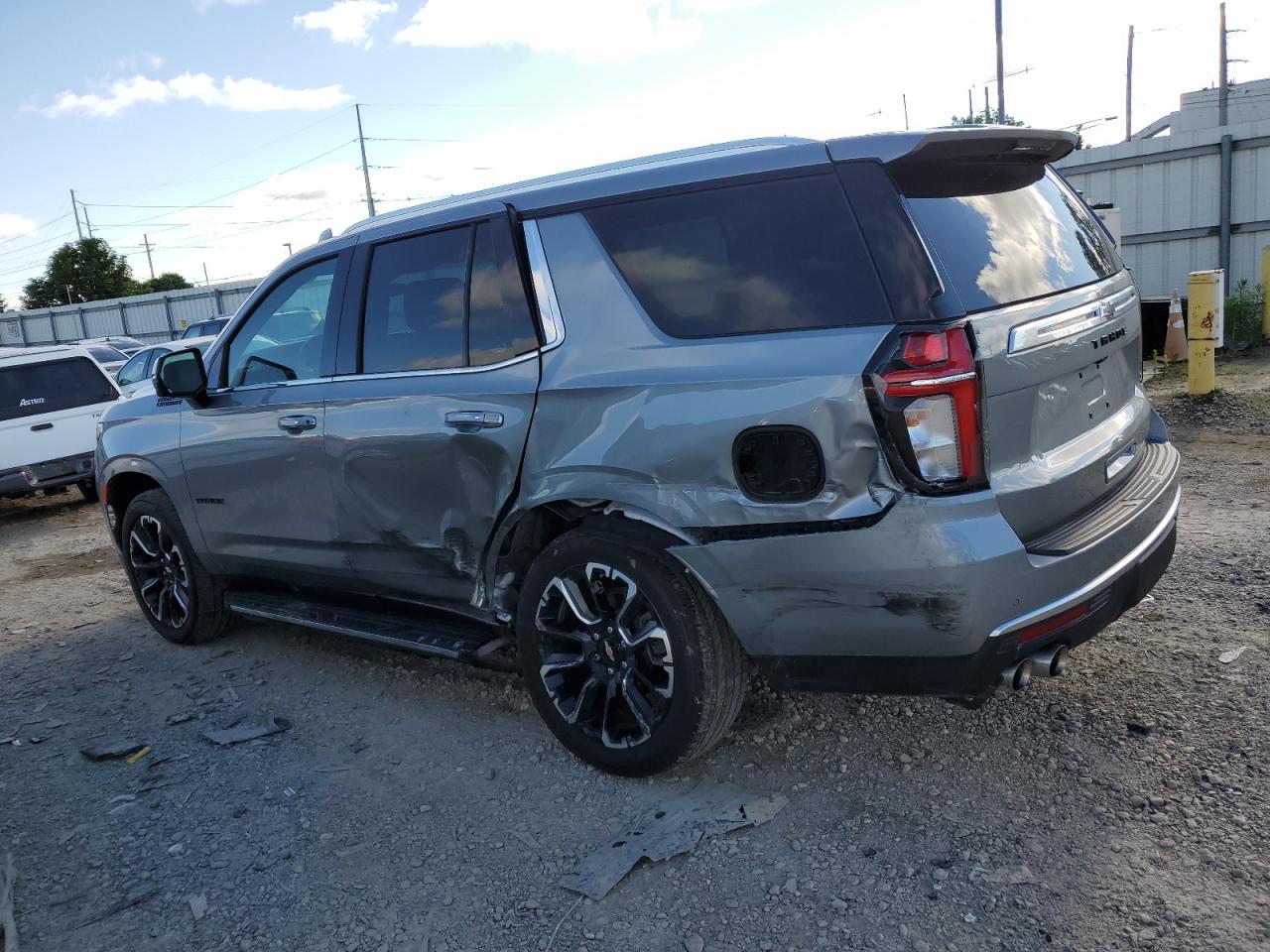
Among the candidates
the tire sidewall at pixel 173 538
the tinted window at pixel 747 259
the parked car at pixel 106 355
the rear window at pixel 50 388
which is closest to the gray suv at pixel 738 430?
the tinted window at pixel 747 259

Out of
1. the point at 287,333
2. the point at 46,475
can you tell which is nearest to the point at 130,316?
the point at 46,475

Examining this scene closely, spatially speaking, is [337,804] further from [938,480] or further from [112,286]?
[112,286]

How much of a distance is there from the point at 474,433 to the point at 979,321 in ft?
5.59

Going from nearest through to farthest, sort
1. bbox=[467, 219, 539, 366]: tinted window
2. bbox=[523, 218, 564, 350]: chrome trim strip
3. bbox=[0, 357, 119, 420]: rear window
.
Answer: bbox=[523, 218, 564, 350]: chrome trim strip
bbox=[467, 219, 539, 366]: tinted window
bbox=[0, 357, 119, 420]: rear window

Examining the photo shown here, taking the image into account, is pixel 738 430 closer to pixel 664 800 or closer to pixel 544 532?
pixel 544 532

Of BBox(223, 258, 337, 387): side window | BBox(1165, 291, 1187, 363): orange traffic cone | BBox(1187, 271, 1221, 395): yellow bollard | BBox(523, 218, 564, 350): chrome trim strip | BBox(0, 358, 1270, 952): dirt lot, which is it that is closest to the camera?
BBox(0, 358, 1270, 952): dirt lot

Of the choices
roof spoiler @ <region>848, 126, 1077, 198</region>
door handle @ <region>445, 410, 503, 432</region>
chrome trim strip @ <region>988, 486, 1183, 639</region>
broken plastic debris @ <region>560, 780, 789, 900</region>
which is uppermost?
roof spoiler @ <region>848, 126, 1077, 198</region>

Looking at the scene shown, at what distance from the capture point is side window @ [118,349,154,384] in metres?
17.1

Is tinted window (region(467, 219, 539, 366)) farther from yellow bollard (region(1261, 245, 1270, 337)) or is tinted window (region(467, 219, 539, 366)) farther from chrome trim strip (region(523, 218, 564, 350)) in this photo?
yellow bollard (region(1261, 245, 1270, 337))

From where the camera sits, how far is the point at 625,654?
336 cm

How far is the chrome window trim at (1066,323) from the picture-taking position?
287cm

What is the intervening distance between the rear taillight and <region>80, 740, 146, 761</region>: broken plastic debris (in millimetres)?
3268

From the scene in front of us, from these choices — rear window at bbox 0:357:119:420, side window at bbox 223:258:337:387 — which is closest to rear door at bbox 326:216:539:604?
side window at bbox 223:258:337:387

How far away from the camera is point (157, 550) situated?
5.44 meters
